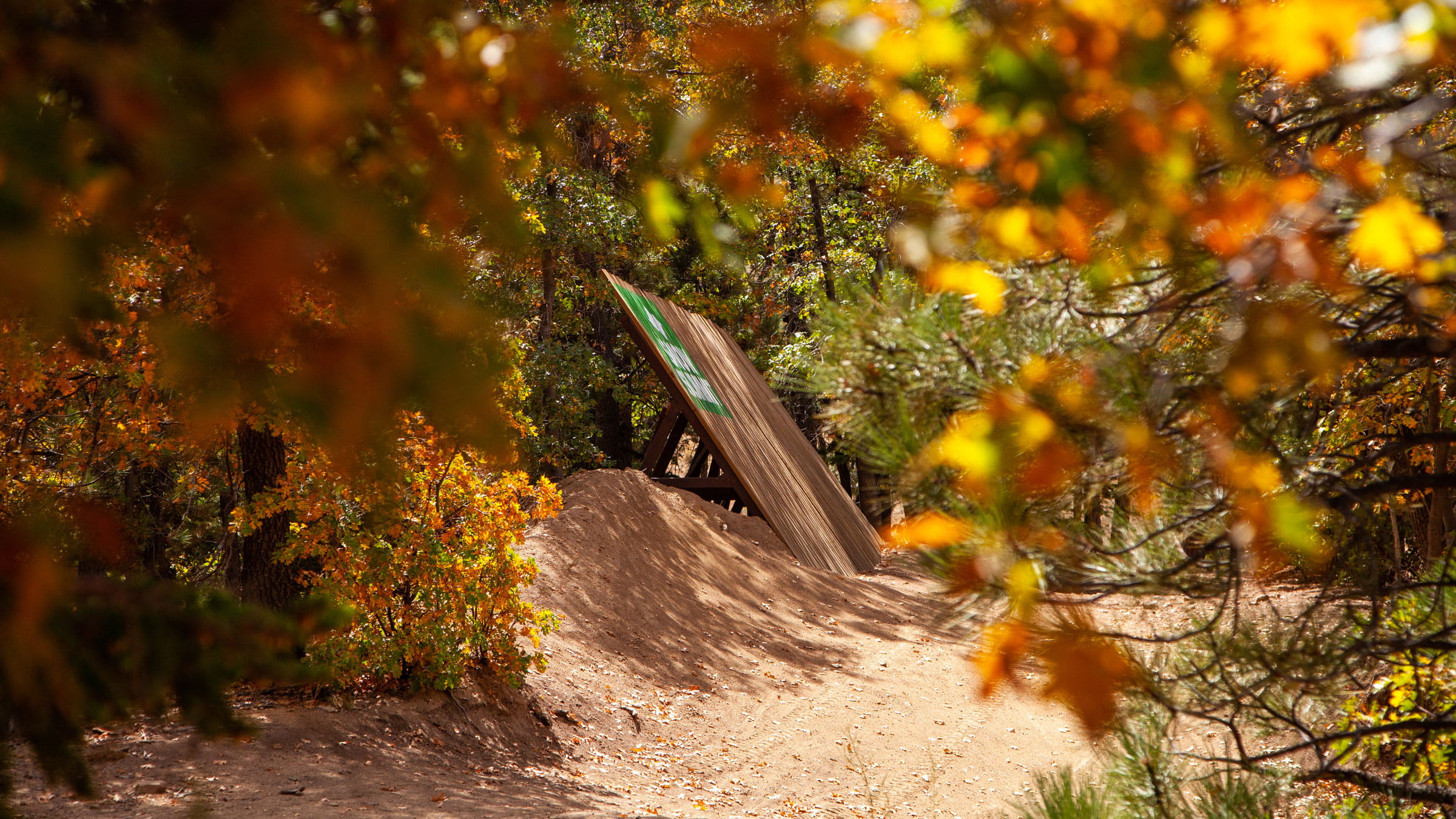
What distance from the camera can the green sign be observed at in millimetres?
11844

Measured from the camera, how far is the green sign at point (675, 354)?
11.8 metres

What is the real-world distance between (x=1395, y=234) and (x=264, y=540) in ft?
22.8

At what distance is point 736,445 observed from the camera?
501 inches

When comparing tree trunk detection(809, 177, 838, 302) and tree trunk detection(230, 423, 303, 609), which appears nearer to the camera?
tree trunk detection(230, 423, 303, 609)

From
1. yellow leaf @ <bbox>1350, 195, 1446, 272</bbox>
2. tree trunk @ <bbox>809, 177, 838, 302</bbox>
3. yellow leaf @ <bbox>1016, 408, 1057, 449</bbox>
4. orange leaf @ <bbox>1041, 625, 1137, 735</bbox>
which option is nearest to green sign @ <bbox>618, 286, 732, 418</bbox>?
tree trunk @ <bbox>809, 177, 838, 302</bbox>

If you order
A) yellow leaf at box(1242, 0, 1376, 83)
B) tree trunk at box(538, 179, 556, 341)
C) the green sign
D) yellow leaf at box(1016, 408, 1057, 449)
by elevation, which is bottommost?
yellow leaf at box(1016, 408, 1057, 449)

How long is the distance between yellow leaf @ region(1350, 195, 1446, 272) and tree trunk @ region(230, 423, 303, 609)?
6.62 m

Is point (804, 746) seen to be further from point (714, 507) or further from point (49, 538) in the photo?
point (49, 538)

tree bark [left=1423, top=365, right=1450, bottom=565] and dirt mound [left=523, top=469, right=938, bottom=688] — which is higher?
tree bark [left=1423, top=365, right=1450, bottom=565]

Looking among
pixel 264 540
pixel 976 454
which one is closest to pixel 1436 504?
pixel 976 454

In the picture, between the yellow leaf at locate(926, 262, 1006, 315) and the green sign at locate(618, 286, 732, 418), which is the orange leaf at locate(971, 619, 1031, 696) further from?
the green sign at locate(618, 286, 732, 418)

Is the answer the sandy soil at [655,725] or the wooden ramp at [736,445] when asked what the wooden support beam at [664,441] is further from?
the sandy soil at [655,725]

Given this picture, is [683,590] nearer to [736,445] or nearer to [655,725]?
[736,445]

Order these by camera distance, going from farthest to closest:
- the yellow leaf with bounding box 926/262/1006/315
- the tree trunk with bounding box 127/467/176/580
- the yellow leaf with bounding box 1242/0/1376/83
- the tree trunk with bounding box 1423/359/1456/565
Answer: the tree trunk with bounding box 127/467/176/580, the tree trunk with bounding box 1423/359/1456/565, the yellow leaf with bounding box 926/262/1006/315, the yellow leaf with bounding box 1242/0/1376/83
